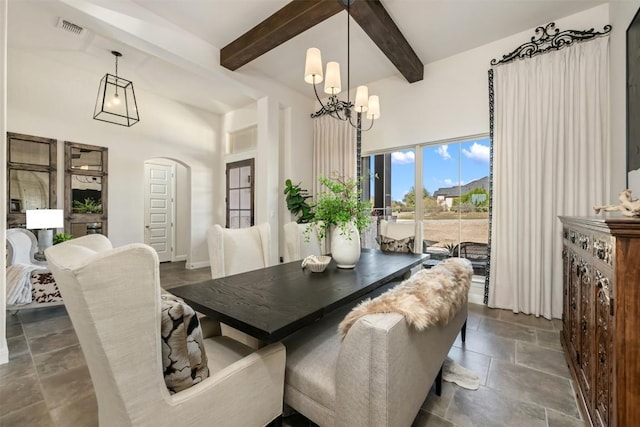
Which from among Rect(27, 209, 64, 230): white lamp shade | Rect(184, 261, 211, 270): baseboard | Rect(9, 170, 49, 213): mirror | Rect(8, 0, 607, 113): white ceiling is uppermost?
Rect(8, 0, 607, 113): white ceiling


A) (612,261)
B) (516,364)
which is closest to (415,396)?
(612,261)

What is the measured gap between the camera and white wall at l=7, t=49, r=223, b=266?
379 centimetres

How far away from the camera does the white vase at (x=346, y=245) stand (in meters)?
2.05

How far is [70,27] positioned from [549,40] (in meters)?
5.34

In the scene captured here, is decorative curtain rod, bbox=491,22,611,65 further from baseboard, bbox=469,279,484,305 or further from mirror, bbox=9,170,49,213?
mirror, bbox=9,170,49,213

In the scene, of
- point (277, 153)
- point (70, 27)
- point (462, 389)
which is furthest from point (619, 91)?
point (70, 27)

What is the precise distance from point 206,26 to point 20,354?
142 inches

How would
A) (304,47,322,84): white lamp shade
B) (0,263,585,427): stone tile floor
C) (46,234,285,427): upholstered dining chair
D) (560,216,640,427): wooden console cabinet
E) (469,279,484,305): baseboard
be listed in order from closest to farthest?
(46,234,285,427): upholstered dining chair, (560,216,640,427): wooden console cabinet, (0,263,585,427): stone tile floor, (304,47,322,84): white lamp shade, (469,279,484,305): baseboard

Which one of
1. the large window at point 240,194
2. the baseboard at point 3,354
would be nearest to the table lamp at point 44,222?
the baseboard at point 3,354

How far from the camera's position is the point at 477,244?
3.52 m

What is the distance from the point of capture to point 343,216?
78.0 inches

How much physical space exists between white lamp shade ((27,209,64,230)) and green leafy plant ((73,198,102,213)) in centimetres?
92

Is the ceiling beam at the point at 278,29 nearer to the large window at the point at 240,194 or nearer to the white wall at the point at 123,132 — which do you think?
the large window at the point at 240,194

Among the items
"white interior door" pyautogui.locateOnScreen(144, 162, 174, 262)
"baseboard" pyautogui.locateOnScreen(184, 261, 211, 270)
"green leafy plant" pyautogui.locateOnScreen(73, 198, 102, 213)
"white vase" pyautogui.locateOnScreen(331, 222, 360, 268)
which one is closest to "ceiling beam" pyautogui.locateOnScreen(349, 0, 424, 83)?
"white vase" pyautogui.locateOnScreen(331, 222, 360, 268)
